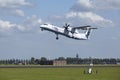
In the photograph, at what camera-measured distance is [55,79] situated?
6919cm

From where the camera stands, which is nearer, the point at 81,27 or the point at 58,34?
the point at 58,34

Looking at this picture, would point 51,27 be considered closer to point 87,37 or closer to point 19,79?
point 87,37

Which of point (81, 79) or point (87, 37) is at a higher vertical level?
point (87, 37)

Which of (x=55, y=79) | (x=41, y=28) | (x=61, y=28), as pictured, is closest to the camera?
(x=55, y=79)

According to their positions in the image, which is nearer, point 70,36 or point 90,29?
point 70,36

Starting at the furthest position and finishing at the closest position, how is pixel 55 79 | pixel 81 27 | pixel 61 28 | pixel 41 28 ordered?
pixel 81 27 < pixel 61 28 < pixel 41 28 < pixel 55 79

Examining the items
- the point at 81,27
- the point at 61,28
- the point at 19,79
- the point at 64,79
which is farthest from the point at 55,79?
the point at 81,27

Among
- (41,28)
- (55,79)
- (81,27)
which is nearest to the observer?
(55,79)

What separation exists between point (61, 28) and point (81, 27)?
16674 millimetres

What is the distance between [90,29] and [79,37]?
16684mm

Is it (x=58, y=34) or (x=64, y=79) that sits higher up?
(x=58, y=34)

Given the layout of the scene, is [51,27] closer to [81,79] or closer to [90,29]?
[90,29]

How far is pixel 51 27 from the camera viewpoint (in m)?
132

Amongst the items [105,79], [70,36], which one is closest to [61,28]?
[70,36]
